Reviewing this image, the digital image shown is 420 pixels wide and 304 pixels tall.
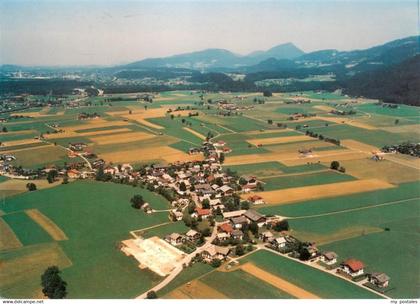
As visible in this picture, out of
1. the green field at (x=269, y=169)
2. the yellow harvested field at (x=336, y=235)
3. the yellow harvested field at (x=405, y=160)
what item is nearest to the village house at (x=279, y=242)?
the yellow harvested field at (x=336, y=235)

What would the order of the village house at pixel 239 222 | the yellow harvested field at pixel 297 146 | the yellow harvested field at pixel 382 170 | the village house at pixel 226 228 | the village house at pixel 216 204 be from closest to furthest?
the village house at pixel 226 228 → the village house at pixel 239 222 → the village house at pixel 216 204 → the yellow harvested field at pixel 382 170 → the yellow harvested field at pixel 297 146

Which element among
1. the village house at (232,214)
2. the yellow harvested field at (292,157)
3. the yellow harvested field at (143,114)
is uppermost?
the yellow harvested field at (143,114)

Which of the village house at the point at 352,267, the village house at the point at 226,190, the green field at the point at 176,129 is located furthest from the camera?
the green field at the point at 176,129

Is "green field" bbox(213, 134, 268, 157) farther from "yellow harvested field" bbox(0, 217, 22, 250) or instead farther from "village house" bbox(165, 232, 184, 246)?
"yellow harvested field" bbox(0, 217, 22, 250)

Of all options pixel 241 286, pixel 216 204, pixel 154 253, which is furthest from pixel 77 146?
pixel 241 286

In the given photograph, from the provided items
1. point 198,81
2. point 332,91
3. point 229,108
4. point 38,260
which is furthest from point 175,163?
point 198,81

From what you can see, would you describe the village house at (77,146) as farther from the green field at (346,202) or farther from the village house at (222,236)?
the village house at (222,236)

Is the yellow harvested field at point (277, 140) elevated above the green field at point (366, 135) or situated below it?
below

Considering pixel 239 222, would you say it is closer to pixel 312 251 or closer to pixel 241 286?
pixel 312 251

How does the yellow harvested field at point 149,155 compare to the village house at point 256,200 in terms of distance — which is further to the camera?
the yellow harvested field at point 149,155
